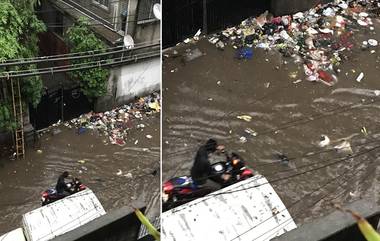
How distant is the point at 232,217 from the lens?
5.12ft

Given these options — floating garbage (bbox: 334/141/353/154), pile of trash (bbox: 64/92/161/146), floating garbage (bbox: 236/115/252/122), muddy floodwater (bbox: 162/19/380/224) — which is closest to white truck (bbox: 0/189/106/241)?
pile of trash (bbox: 64/92/161/146)

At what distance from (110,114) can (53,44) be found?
11.2 inches

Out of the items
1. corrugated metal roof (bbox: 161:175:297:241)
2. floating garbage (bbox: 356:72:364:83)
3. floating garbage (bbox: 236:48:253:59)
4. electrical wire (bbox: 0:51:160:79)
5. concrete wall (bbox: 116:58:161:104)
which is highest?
floating garbage (bbox: 236:48:253:59)

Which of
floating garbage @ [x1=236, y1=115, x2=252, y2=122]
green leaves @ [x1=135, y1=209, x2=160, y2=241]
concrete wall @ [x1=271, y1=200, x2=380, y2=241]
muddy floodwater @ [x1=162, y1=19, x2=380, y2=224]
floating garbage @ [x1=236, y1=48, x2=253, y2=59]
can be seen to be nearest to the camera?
green leaves @ [x1=135, y1=209, x2=160, y2=241]

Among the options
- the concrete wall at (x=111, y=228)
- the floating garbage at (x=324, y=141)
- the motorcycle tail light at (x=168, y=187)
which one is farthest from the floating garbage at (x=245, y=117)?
the concrete wall at (x=111, y=228)

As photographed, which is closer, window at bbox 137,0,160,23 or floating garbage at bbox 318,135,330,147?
window at bbox 137,0,160,23

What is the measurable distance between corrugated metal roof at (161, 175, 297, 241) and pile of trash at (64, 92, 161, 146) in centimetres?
32

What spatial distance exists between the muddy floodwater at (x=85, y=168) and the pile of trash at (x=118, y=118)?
3 centimetres

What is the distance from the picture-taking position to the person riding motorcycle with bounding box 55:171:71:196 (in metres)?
1.40

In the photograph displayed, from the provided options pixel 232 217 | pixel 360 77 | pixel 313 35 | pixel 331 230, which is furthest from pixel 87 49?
pixel 313 35

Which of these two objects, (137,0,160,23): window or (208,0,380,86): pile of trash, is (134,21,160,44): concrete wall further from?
(208,0,380,86): pile of trash

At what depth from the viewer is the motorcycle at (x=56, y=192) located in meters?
1.40

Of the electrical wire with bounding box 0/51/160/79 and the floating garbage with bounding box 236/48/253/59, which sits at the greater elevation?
the floating garbage with bounding box 236/48/253/59

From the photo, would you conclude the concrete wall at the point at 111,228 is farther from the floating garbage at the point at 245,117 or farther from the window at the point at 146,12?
the floating garbage at the point at 245,117
